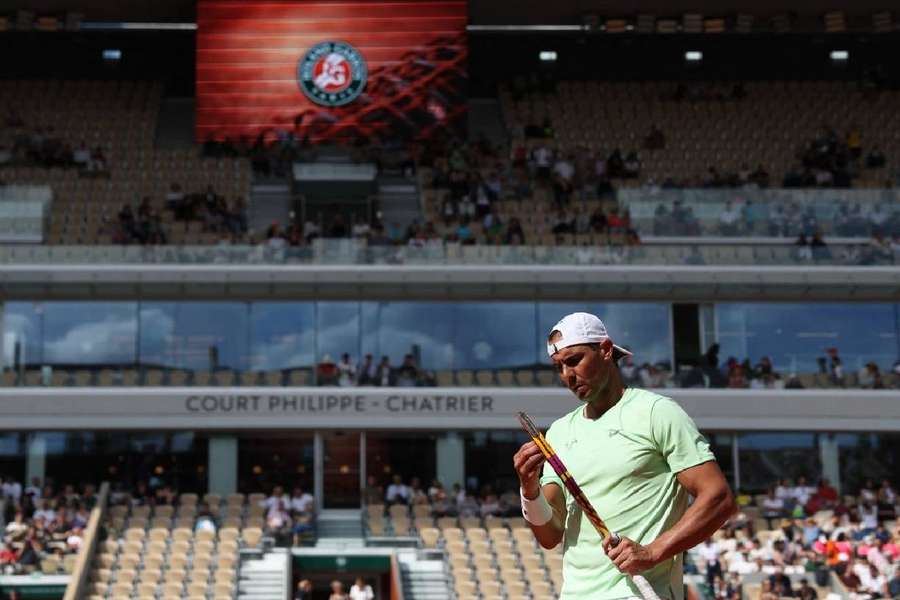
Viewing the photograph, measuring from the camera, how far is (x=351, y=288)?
118 ft

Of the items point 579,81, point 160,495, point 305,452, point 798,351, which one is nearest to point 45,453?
point 160,495

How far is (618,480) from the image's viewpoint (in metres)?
4.95

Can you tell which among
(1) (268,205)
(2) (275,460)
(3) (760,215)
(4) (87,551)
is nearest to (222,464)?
(2) (275,460)

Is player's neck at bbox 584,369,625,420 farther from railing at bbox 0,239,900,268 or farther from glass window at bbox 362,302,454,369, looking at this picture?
railing at bbox 0,239,900,268

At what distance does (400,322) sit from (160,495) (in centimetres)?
650

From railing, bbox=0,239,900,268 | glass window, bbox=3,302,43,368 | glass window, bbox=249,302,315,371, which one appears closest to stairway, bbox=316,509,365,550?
glass window, bbox=249,302,315,371

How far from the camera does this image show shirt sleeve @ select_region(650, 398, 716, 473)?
4773 millimetres

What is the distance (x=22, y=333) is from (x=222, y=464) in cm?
524

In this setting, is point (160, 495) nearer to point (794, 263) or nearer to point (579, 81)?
point (794, 263)

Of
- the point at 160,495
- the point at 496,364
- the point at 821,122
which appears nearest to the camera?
the point at 160,495

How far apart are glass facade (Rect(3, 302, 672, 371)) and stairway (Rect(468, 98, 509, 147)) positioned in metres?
8.81

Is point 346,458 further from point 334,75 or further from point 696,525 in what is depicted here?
point 696,525

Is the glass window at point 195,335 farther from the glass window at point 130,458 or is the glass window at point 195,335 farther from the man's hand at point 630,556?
the man's hand at point 630,556

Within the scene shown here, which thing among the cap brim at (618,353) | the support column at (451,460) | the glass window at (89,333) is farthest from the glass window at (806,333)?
the cap brim at (618,353)
